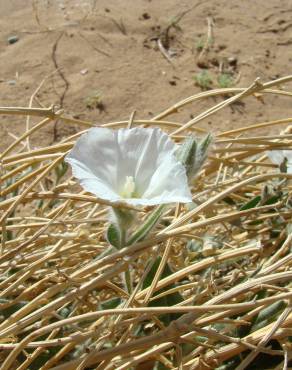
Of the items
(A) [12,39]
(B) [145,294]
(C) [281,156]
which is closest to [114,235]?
(B) [145,294]

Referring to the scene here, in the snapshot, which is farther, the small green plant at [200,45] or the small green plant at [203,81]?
the small green plant at [200,45]

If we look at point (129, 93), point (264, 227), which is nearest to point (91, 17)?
point (129, 93)

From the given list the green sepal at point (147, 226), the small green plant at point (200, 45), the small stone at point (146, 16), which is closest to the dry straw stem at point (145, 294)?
the green sepal at point (147, 226)

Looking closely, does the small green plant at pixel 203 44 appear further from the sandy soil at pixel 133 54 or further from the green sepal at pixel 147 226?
the green sepal at pixel 147 226

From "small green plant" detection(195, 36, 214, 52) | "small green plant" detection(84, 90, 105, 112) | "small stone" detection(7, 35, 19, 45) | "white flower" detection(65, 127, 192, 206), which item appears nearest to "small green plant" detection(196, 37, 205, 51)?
"small green plant" detection(195, 36, 214, 52)

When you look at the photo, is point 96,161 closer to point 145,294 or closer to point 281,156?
point 145,294

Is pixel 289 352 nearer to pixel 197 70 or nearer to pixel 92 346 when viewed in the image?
pixel 92 346
